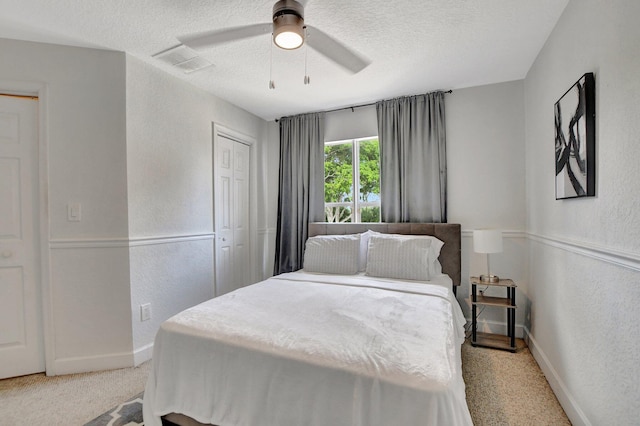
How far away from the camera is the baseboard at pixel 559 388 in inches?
64.9

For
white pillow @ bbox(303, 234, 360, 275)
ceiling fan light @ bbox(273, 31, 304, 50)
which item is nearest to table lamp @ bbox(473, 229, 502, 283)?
white pillow @ bbox(303, 234, 360, 275)

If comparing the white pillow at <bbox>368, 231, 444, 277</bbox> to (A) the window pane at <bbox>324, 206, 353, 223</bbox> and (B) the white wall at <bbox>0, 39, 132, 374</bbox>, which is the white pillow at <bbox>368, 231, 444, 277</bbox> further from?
(B) the white wall at <bbox>0, 39, 132, 374</bbox>

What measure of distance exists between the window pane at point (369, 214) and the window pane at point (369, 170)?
0.05 metres

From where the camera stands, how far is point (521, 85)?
2.95m

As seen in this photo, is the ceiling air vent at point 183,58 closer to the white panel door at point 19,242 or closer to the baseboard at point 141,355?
the white panel door at point 19,242

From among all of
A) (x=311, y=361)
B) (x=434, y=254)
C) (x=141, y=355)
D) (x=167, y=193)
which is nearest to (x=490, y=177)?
(x=434, y=254)

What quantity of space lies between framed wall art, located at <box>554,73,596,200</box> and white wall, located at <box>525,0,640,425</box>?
0.14 feet

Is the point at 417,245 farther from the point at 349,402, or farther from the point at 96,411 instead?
the point at 96,411

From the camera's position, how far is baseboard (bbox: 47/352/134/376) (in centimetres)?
229

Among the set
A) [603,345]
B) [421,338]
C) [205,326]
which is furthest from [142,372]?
Answer: [603,345]

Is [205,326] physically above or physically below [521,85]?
below

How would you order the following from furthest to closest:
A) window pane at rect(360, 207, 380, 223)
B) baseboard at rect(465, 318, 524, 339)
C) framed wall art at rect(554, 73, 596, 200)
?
window pane at rect(360, 207, 380, 223), baseboard at rect(465, 318, 524, 339), framed wall art at rect(554, 73, 596, 200)

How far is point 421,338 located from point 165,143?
2717 mm

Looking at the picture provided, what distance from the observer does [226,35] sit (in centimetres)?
183
